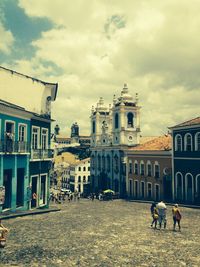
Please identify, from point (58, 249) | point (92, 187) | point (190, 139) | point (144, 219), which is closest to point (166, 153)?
point (190, 139)

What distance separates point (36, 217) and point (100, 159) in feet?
150

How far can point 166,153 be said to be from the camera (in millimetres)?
39031

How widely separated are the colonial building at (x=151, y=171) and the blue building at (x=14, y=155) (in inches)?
790

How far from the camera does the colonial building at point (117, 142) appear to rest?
191 ft

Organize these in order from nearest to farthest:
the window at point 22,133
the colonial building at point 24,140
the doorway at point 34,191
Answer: the colonial building at point 24,140
the window at point 22,133
the doorway at point 34,191

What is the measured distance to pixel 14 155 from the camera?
22328 millimetres

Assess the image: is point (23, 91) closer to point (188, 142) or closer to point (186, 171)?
point (188, 142)

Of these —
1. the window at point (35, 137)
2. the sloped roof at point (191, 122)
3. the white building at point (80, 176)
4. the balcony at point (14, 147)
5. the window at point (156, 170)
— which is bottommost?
the white building at point (80, 176)

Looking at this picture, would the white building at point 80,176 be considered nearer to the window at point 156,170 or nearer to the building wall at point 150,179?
the building wall at point 150,179

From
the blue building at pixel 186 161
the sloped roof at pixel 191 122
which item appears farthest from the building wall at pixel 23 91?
the blue building at pixel 186 161

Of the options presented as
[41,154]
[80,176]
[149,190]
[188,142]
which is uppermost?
[188,142]

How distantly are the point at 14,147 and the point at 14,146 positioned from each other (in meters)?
0.07

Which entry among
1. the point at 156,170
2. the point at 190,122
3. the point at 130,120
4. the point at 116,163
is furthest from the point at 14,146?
the point at 130,120

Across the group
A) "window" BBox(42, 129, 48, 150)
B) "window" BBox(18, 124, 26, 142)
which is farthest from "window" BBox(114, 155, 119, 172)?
"window" BBox(18, 124, 26, 142)
